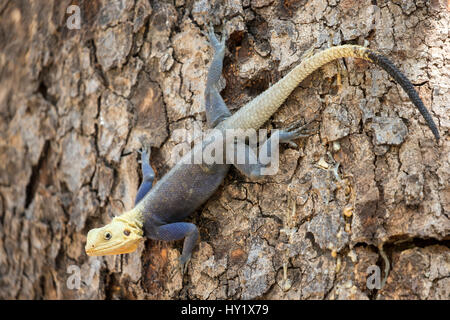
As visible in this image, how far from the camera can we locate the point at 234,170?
10.4ft

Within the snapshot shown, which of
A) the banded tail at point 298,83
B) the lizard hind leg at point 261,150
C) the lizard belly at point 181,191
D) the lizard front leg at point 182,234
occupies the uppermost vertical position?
the banded tail at point 298,83

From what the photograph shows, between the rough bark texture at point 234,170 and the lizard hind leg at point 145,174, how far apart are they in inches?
3.9

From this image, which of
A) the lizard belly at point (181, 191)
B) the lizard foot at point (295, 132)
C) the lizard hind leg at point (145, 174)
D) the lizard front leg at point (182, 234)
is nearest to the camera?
the lizard foot at point (295, 132)

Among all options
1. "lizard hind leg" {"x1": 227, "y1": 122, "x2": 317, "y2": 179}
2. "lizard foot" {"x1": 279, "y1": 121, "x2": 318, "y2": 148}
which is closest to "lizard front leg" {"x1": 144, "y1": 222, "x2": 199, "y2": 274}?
"lizard hind leg" {"x1": 227, "y1": 122, "x2": 317, "y2": 179}

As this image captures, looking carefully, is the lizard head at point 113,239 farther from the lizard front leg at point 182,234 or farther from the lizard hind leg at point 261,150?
the lizard hind leg at point 261,150

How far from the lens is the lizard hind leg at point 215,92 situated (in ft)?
Answer: 10.5

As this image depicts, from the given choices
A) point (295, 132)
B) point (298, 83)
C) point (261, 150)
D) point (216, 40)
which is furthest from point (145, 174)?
point (298, 83)

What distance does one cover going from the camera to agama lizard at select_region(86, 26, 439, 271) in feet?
9.57

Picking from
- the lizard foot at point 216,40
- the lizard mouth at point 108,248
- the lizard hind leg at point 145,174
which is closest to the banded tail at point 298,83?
the lizard foot at point 216,40

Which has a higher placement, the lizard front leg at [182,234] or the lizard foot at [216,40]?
the lizard foot at [216,40]

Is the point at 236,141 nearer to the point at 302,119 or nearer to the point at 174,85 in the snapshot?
the point at 302,119

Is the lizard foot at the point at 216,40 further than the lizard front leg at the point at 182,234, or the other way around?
the lizard foot at the point at 216,40

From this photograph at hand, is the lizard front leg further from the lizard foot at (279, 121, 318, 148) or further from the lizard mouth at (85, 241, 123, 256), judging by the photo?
the lizard foot at (279, 121, 318, 148)

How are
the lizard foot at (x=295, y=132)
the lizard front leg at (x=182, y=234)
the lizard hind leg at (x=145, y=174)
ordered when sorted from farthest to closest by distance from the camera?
1. the lizard hind leg at (x=145, y=174)
2. the lizard front leg at (x=182, y=234)
3. the lizard foot at (x=295, y=132)
